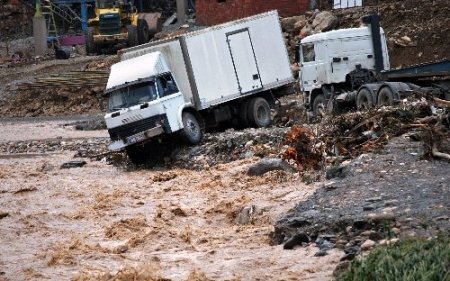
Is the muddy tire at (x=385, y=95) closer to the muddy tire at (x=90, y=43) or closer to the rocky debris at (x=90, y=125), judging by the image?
the rocky debris at (x=90, y=125)

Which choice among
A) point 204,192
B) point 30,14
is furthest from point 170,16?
point 204,192

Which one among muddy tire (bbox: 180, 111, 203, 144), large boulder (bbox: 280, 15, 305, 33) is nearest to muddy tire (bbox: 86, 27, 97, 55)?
large boulder (bbox: 280, 15, 305, 33)

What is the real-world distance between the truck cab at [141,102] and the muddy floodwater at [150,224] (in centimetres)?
111

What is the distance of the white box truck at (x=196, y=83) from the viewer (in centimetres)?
2395

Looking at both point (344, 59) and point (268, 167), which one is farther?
point (344, 59)

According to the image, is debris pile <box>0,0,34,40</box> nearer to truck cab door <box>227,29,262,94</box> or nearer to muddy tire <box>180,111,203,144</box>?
truck cab door <box>227,29,262,94</box>

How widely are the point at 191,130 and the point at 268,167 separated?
6.06 meters

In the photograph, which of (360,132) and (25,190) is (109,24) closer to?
(25,190)

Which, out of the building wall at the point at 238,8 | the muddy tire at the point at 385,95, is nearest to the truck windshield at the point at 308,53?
the muddy tire at the point at 385,95

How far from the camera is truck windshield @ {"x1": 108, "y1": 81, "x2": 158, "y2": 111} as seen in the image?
24.1 meters

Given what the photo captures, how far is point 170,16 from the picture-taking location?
58688mm

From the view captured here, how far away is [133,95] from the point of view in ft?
79.6

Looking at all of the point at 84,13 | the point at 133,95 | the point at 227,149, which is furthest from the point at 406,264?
the point at 84,13

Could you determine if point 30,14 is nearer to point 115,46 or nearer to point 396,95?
point 115,46
